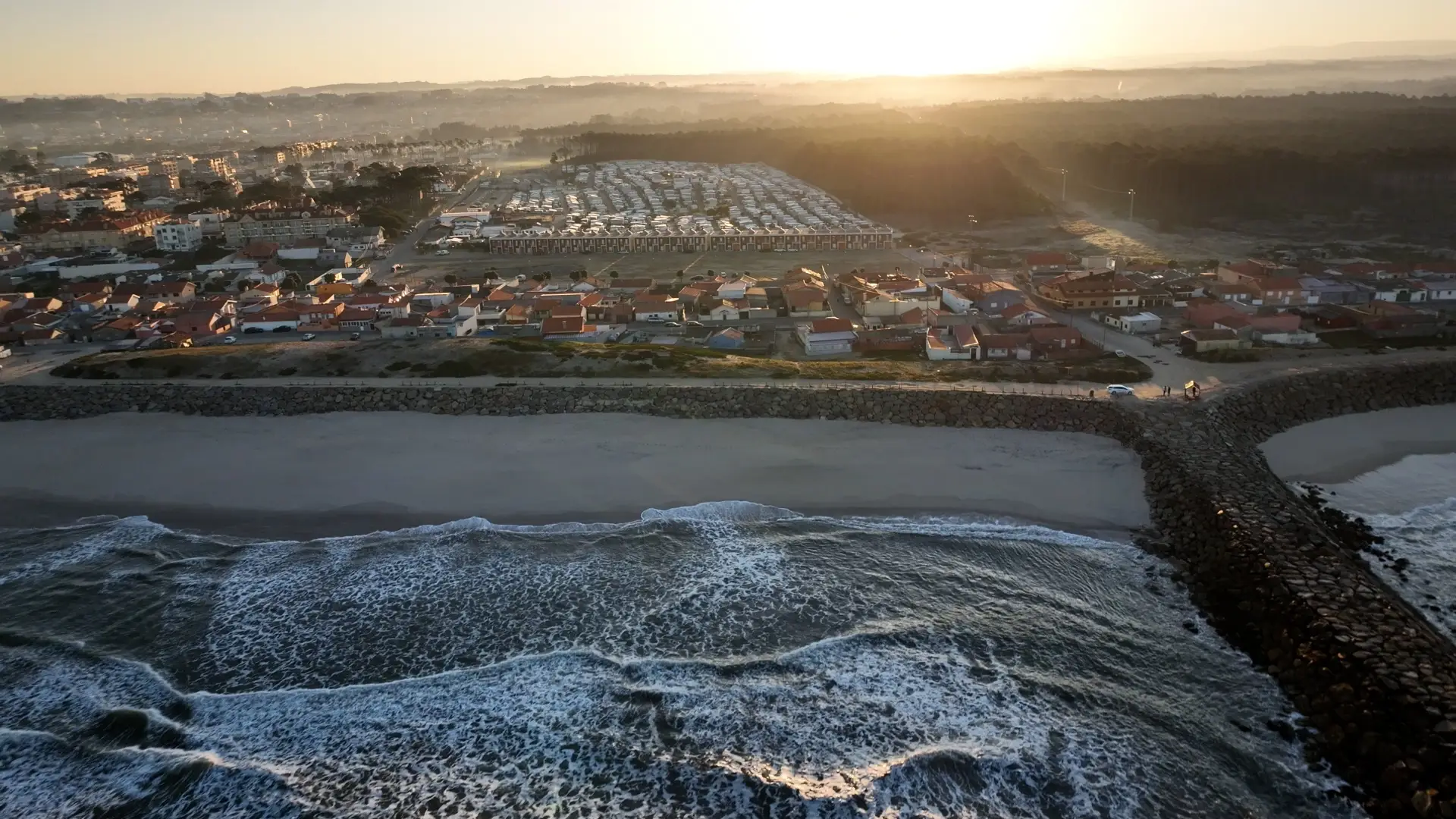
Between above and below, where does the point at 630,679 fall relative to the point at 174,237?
below

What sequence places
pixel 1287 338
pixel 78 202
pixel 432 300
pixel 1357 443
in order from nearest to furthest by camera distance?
pixel 1357 443
pixel 1287 338
pixel 432 300
pixel 78 202

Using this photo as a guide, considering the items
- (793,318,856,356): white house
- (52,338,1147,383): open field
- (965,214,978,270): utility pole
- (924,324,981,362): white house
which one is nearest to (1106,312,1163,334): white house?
(52,338,1147,383): open field

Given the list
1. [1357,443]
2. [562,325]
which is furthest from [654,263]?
[1357,443]

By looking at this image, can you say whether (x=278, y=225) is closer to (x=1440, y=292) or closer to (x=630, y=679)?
(x=630, y=679)

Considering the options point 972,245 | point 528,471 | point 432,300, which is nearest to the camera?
point 528,471

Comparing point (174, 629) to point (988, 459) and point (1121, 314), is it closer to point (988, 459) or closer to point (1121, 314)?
point (988, 459)

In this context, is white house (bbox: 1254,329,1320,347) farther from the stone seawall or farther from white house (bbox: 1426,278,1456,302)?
white house (bbox: 1426,278,1456,302)

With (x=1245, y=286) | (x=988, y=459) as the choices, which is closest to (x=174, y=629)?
(x=988, y=459)
